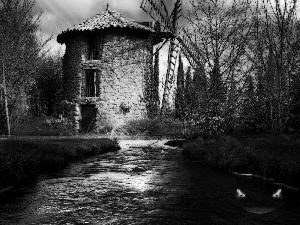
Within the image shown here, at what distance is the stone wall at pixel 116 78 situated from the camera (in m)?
25.5

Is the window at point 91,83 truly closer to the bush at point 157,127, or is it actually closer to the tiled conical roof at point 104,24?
the tiled conical roof at point 104,24

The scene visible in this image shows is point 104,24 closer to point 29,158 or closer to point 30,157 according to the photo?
point 30,157

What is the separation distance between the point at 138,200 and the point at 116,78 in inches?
790

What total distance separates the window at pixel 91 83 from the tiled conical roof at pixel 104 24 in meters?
3.44

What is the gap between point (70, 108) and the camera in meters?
26.2

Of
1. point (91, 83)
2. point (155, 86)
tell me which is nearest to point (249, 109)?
point (155, 86)

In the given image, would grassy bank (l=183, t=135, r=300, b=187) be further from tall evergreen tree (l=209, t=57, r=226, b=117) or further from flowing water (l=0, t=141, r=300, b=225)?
tall evergreen tree (l=209, t=57, r=226, b=117)

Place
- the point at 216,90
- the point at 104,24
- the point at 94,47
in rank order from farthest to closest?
the point at 94,47 < the point at 104,24 < the point at 216,90

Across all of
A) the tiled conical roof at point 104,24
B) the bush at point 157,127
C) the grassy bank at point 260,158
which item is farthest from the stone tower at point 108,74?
the grassy bank at point 260,158

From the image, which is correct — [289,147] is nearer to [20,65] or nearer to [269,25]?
[269,25]

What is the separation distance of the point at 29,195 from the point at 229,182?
4528mm

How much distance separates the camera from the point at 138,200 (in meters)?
6.14

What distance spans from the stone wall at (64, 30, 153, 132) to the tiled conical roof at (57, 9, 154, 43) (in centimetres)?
71

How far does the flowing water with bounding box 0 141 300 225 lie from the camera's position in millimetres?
5027
